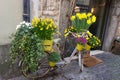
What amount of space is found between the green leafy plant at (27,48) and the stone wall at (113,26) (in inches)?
109

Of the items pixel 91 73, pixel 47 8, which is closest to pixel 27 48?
pixel 47 8

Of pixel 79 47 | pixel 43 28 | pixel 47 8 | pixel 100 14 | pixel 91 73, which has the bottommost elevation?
pixel 91 73

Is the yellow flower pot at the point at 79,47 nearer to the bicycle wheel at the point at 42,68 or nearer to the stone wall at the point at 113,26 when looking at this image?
the bicycle wheel at the point at 42,68

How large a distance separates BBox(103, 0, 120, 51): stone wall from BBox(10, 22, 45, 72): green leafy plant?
109 inches

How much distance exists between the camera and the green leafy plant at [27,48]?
263cm

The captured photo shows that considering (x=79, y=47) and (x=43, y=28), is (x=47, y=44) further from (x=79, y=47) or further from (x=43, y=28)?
(x=79, y=47)

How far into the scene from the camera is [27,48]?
265cm

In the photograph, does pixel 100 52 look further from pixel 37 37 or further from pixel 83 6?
pixel 37 37

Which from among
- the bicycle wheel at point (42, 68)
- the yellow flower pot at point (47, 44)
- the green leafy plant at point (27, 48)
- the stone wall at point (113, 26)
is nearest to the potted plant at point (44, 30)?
the yellow flower pot at point (47, 44)

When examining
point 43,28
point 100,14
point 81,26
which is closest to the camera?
point 43,28

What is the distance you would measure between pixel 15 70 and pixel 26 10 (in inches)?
48.7

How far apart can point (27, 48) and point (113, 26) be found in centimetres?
300

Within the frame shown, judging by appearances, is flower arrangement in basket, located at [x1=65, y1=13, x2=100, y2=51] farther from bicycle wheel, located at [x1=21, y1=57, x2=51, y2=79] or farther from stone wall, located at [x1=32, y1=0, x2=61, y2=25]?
bicycle wheel, located at [x1=21, y1=57, x2=51, y2=79]

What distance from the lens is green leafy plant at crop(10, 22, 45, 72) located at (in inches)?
104
